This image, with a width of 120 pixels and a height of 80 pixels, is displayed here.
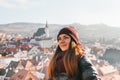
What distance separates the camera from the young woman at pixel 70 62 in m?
3.23

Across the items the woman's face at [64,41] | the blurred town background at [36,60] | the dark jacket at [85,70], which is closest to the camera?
the dark jacket at [85,70]

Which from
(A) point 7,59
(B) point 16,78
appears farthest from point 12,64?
(B) point 16,78

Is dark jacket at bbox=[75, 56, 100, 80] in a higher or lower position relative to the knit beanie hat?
lower

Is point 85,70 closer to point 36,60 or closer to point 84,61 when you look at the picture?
point 84,61

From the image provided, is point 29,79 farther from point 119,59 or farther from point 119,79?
point 119,59

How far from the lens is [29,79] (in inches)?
1577

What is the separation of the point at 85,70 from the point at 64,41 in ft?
1.37

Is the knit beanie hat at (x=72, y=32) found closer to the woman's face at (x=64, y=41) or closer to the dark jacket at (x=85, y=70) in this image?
the woman's face at (x=64, y=41)

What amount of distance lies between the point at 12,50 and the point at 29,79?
131 feet

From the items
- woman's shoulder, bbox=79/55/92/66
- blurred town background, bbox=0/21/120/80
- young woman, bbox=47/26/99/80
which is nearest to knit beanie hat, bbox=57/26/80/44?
young woman, bbox=47/26/99/80

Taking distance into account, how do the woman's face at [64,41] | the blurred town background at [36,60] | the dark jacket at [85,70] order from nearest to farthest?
the dark jacket at [85,70] → the woman's face at [64,41] → the blurred town background at [36,60]

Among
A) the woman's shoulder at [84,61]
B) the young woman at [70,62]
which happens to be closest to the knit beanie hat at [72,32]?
the young woman at [70,62]

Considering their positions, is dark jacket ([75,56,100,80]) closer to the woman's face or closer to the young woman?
the young woman

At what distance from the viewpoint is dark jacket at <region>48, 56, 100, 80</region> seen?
316 cm
